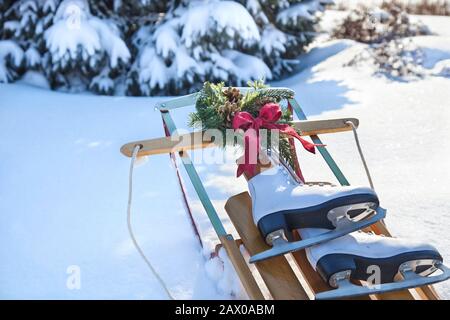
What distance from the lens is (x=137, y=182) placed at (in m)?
2.19

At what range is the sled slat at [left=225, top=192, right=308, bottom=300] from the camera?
123 cm

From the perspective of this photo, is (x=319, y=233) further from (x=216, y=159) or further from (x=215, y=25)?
(x=215, y=25)

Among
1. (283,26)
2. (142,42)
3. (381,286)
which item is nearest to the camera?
(381,286)

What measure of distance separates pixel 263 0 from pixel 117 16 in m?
1.15

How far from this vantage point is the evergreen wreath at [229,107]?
151 centimetres

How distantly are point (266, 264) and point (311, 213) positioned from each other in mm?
185

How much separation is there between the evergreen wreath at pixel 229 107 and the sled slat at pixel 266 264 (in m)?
0.20

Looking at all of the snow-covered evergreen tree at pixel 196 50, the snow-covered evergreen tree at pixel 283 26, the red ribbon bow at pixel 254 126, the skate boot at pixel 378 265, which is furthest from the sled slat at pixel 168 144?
the snow-covered evergreen tree at pixel 283 26

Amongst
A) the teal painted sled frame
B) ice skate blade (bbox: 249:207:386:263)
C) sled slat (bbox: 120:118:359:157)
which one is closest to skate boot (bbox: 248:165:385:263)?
ice skate blade (bbox: 249:207:386:263)

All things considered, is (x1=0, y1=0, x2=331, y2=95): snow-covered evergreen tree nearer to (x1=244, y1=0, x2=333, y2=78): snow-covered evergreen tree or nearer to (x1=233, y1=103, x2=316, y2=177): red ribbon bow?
(x1=244, y1=0, x2=333, y2=78): snow-covered evergreen tree

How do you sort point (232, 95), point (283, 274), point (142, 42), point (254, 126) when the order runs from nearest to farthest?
point (283, 274) → point (254, 126) → point (232, 95) → point (142, 42)

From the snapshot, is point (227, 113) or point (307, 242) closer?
point (307, 242)

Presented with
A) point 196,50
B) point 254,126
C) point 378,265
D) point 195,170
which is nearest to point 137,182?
point 195,170

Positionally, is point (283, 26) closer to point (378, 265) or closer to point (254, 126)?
point (254, 126)
